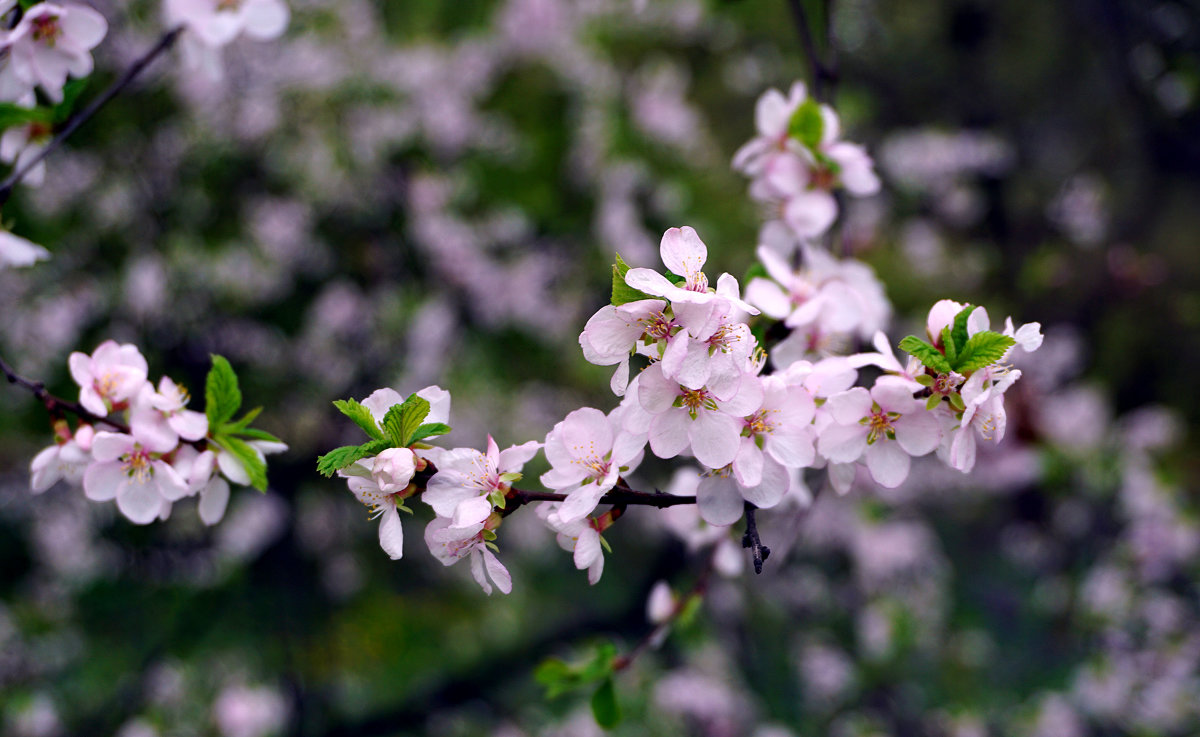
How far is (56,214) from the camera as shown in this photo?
2025mm

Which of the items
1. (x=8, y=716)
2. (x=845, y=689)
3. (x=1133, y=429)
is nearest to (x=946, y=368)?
(x=845, y=689)

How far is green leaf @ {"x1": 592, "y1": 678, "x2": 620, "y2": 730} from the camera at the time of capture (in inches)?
32.5

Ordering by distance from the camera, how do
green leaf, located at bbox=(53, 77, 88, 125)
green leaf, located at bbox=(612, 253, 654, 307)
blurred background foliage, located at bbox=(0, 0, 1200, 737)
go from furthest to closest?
1. blurred background foliage, located at bbox=(0, 0, 1200, 737)
2. green leaf, located at bbox=(53, 77, 88, 125)
3. green leaf, located at bbox=(612, 253, 654, 307)

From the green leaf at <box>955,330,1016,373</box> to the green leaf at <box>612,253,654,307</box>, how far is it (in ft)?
0.91

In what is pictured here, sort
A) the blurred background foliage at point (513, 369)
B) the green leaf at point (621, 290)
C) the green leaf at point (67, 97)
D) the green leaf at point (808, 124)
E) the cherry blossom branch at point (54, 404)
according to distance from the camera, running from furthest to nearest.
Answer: the blurred background foliage at point (513, 369), the green leaf at point (808, 124), the green leaf at point (67, 97), the cherry blossom branch at point (54, 404), the green leaf at point (621, 290)

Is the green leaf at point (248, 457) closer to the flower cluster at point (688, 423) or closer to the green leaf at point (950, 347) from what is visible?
the flower cluster at point (688, 423)

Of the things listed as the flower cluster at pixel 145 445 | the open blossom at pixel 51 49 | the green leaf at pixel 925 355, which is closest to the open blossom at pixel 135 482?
the flower cluster at pixel 145 445

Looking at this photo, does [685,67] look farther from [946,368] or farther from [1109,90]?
[946,368]

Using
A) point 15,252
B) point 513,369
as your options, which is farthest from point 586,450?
point 513,369

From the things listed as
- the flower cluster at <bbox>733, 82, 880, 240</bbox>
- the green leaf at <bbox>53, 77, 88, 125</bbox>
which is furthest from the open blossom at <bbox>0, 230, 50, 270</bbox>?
the flower cluster at <bbox>733, 82, 880, 240</bbox>

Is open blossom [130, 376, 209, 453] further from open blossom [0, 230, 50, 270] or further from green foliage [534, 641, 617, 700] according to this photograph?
green foliage [534, 641, 617, 700]

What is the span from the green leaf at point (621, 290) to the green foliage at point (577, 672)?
0.47m

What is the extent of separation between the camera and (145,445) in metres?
0.70

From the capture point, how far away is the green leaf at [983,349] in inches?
23.0
